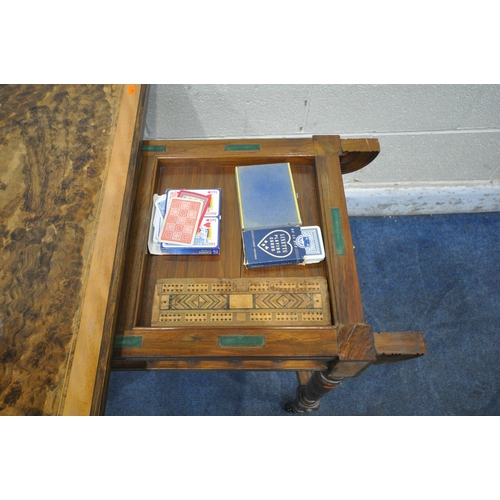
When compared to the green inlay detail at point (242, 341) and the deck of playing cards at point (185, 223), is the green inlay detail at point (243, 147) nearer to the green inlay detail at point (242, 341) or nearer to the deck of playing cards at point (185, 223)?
the deck of playing cards at point (185, 223)

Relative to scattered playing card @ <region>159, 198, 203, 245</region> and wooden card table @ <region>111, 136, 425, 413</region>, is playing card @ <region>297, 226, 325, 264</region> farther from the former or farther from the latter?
scattered playing card @ <region>159, 198, 203, 245</region>

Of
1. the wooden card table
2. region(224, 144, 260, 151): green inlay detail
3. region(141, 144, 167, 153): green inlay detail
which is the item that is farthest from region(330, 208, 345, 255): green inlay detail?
region(141, 144, 167, 153): green inlay detail

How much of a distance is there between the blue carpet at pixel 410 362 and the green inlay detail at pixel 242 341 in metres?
0.87

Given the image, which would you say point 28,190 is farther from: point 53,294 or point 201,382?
point 201,382

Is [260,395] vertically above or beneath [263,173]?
beneath

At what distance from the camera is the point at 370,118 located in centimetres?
162

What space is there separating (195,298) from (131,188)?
34 centimetres

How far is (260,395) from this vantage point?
1.67 meters

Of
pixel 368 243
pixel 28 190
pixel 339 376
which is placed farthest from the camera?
pixel 368 243

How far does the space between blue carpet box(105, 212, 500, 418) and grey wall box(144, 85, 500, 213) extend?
0.41 m

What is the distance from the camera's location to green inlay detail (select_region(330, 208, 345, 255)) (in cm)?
103

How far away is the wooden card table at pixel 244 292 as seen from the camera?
902 mm
